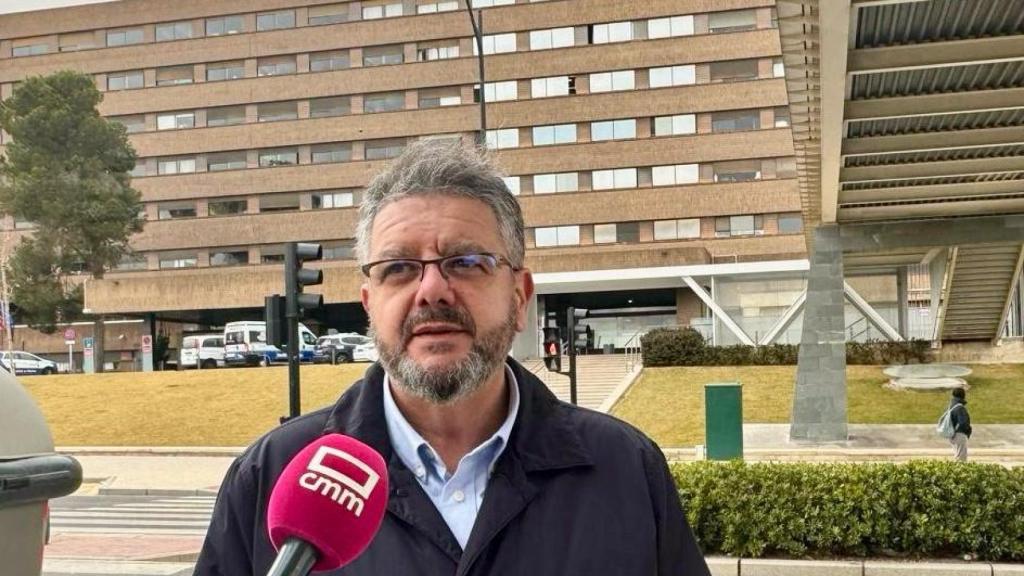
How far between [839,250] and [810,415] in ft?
11.0

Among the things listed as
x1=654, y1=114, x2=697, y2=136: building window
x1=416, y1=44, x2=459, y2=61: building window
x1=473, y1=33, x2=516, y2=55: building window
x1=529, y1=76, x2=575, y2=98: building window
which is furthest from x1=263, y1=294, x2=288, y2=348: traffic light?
x1=416, y1=44, x2=459, y2=61: building window

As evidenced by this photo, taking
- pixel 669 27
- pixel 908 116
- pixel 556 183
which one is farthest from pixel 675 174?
pixel 908 116

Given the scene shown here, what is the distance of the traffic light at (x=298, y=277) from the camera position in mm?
10672

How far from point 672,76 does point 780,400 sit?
3167cm

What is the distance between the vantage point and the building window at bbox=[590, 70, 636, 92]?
176 ft

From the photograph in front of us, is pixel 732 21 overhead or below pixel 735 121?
overhead

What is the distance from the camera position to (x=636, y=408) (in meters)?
24.9

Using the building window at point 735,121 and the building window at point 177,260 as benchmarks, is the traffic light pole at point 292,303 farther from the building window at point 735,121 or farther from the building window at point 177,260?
the building window at point 177,260

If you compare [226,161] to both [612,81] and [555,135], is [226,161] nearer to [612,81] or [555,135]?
[555,135]

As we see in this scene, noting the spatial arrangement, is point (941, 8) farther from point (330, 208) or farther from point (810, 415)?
point (330, 208)

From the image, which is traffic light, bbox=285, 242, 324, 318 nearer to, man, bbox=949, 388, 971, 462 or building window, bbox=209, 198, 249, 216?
man, bbox=949, 388, 971, 462

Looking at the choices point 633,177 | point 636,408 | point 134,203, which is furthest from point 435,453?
point 134,203

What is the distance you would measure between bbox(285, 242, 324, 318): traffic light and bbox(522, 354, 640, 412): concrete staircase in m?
14.2

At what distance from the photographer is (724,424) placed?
16.4 metres
